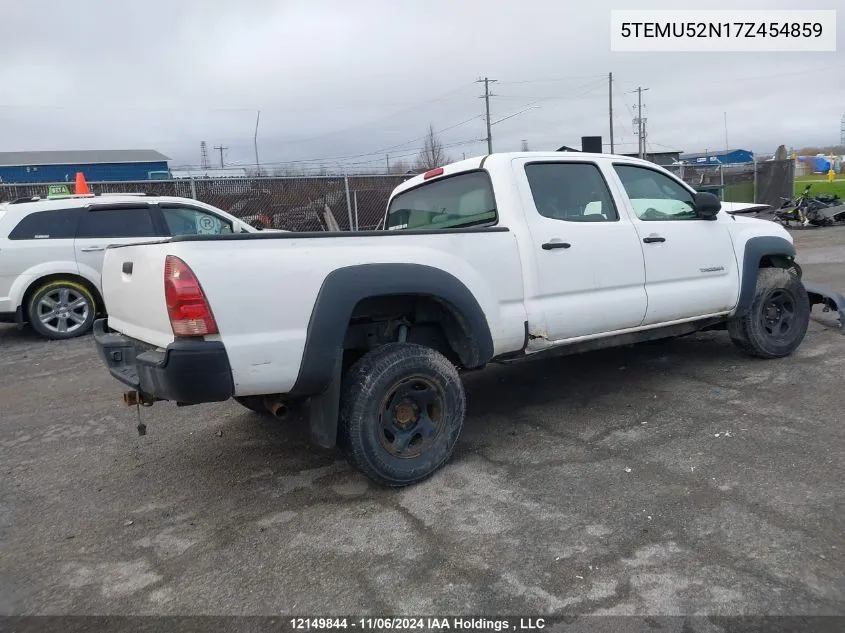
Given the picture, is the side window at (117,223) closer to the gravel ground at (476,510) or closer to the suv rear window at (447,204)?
the gravel ground at (476,510)

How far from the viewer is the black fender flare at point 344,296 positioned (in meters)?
3.37

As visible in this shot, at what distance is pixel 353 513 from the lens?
348cm

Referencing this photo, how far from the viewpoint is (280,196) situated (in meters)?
13.8

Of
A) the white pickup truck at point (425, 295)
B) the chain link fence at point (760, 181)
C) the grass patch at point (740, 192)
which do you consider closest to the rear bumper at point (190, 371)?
the white pickup truck at point (425, 295)

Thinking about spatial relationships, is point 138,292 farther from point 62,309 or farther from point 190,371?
point 62,309

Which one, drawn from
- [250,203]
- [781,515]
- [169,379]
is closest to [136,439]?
[169,379]

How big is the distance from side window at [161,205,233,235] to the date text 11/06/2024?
7.35 metres

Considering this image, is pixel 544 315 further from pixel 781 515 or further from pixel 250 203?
pixel 250 203

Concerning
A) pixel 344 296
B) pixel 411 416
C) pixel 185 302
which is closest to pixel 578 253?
pixel 411 416

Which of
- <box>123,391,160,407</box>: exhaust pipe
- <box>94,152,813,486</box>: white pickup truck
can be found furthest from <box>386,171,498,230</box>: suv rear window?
<box>123,391,160,407</box>: exhaust pipe

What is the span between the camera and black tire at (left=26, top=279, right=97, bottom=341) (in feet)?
27.5

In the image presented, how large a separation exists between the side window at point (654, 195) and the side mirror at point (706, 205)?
0.32ft

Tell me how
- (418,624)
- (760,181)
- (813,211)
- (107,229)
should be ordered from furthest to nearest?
(760,181), (813,211), (107,229), (418,624)

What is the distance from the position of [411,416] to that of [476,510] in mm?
659
